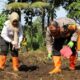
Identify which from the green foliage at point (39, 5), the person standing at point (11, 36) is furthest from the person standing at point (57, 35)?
the green foliage at point (39, 5)

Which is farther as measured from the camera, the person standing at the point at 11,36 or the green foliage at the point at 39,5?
the green foliage at the point at 39,5

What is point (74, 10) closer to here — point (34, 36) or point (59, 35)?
point (34, 36)

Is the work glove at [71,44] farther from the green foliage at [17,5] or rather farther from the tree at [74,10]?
the green foliage at [17,5]

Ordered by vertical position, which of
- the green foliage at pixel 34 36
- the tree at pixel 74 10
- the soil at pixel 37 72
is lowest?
the green foliage at pixel 34 36

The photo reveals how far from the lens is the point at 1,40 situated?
31.2 ft

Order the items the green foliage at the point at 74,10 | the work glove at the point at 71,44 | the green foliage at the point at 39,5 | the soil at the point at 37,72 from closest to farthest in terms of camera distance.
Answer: the soil at the point at 37,72 < the work glove at the point at 71,44 < the green foliage at the point at 74,10 < the green foliage at the point at 39,5

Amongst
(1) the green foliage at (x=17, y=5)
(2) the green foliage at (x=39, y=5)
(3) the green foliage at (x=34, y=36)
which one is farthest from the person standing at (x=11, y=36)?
(2) the green foliage at (x=39, y=5)

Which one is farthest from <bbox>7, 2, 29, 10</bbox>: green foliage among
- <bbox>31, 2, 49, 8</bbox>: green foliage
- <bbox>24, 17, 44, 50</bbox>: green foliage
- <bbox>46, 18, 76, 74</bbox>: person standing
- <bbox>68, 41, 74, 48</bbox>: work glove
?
<bbox>68, 41, 74, 48</bbox>: work glove

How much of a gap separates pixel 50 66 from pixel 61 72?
1.39 m

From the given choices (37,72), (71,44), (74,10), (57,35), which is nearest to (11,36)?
(37,72)

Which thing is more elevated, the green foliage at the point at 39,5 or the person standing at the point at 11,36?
the person standing at the point at 11,36

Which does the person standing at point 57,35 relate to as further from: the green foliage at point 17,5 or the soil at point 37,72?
the green foliage at point 17,5

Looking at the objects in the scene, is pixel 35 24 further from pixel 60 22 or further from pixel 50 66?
pixel 60 22

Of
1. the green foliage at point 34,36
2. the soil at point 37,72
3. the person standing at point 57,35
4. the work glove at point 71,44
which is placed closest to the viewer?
the soil at point 37,72
